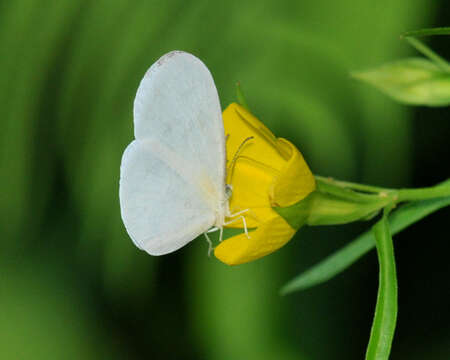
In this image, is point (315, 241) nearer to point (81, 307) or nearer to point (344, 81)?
point (344, 81)

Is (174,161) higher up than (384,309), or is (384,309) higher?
(174,161)

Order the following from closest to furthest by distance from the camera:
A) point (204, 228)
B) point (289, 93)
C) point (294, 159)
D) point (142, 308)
A: point (294, 159) < point (204, 228) < point (289, 93) < point (142, 308)

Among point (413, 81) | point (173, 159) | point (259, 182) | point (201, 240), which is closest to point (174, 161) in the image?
point (173, 159)

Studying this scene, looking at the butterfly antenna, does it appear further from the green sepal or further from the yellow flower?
the green sepal

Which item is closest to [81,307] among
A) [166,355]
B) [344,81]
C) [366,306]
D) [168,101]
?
[166,355]

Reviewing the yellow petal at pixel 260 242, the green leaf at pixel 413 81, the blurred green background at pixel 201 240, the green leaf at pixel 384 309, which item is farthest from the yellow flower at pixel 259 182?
the blurred green background at pixel 201 240

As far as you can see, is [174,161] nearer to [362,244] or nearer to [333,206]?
[333,206]
